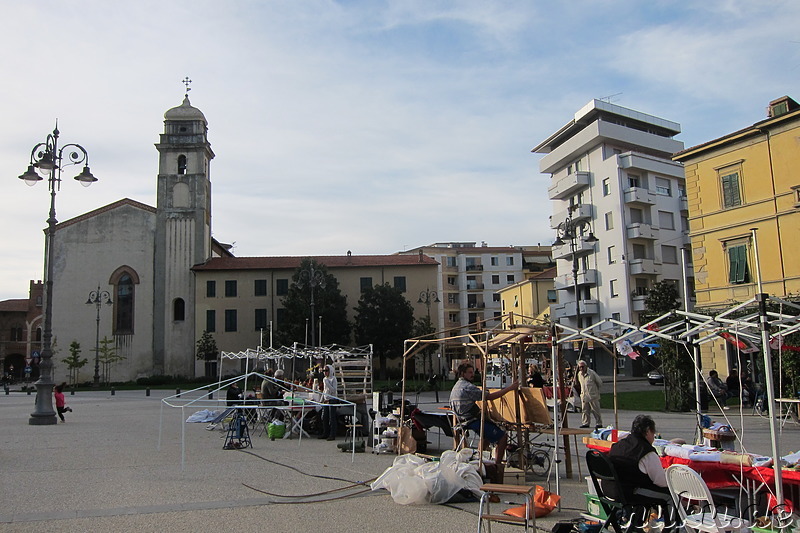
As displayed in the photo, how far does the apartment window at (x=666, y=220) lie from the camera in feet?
162

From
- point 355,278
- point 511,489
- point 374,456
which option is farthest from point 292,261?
point 511,489

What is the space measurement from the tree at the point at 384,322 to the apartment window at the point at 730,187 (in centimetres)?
3086

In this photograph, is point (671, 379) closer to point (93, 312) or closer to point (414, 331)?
point (414, 331)

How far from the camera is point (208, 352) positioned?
55.1 m

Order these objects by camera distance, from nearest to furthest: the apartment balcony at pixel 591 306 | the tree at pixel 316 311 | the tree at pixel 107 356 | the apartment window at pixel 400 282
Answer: the apartment balcony at pixel 591 306, the tree at pixel 316 311, the tree at pixel 107 356, the apartment window at pixel 400 282

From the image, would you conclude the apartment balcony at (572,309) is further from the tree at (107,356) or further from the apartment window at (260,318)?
the tree at (107,356)

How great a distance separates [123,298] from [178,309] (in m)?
4.82

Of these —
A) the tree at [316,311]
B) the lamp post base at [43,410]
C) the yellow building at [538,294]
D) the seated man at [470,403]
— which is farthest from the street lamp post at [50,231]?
the yellow building at [538,294]

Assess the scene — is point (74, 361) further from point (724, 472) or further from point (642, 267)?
point (724, 472)

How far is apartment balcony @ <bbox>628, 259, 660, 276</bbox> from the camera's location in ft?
154

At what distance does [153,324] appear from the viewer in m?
57.2

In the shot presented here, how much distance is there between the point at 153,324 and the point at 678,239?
43360mm

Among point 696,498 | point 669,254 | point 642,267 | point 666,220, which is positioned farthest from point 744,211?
point 696,498

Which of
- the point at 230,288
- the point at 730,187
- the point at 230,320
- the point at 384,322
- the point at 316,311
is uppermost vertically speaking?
the point at 730,187
